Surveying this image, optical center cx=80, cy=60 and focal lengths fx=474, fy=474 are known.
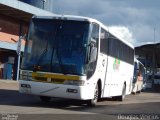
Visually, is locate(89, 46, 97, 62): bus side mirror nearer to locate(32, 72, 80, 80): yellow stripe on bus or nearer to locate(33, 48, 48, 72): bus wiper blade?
locate(32, 72, 80, 80): yellow stripe on bus

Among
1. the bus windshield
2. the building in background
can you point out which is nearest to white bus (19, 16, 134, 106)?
the bus windshield

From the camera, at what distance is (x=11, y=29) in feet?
133

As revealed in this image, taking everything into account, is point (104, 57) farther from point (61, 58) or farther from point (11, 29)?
point (11, 29)

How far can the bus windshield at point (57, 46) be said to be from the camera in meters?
16.6

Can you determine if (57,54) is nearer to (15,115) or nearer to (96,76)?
(96,76)

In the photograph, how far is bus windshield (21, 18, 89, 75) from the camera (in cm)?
1664

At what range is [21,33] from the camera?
42.3m

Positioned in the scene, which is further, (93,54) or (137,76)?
(137,76)

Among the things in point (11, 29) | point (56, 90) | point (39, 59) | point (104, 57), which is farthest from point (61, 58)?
point (11, 29)

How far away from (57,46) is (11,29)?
24286 mm

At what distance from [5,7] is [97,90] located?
2140cm

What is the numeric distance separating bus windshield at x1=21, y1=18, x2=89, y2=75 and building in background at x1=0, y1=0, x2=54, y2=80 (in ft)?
68.2

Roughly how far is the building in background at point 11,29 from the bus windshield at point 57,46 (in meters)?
20.8

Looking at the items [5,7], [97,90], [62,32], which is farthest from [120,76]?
[5,7]
